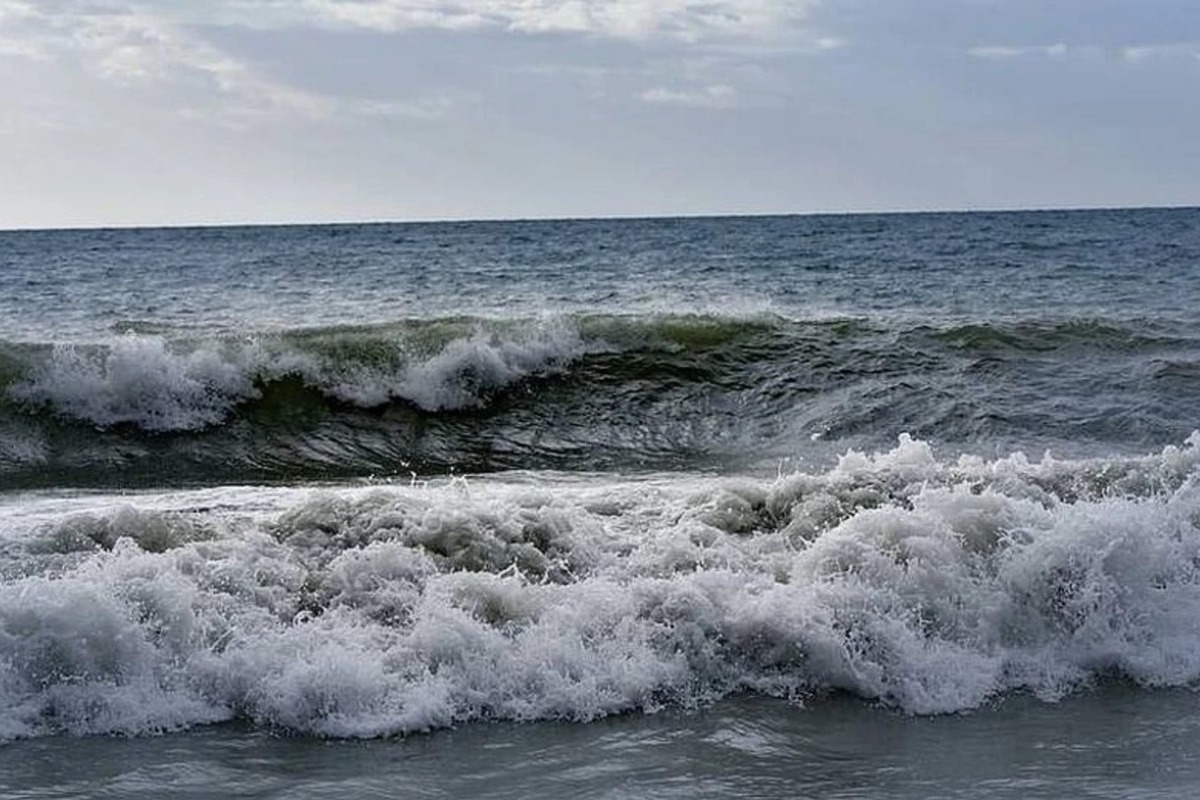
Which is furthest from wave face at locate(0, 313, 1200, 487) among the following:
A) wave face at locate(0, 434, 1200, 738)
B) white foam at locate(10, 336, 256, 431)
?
wave face at locate(0, 434, 1200, 738)

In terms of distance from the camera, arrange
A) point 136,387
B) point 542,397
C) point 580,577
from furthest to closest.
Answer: point 542,397 < point 136,387 < point 580,577

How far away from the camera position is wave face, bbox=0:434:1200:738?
19.9 feet

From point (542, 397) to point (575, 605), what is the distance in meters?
7.64

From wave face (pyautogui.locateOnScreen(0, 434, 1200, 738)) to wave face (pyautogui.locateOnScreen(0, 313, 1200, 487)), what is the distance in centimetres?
400

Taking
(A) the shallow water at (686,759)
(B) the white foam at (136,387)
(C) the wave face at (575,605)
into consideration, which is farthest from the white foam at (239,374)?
(A) the shallow water at (686,759)

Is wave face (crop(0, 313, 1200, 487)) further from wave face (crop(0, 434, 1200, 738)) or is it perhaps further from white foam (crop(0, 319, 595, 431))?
wave face (crop(0, 434, 1200, 738))

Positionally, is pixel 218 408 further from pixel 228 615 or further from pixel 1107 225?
pixel 1107 225

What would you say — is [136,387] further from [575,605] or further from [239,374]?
[575,605]

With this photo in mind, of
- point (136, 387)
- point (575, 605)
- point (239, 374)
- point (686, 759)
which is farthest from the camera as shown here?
point (239, 374)

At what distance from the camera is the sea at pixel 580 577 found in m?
5.61

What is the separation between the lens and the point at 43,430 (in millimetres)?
12367

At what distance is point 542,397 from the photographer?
563 inches

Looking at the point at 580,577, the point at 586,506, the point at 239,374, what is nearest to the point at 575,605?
the point at 580,577

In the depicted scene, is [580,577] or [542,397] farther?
[542,397]
